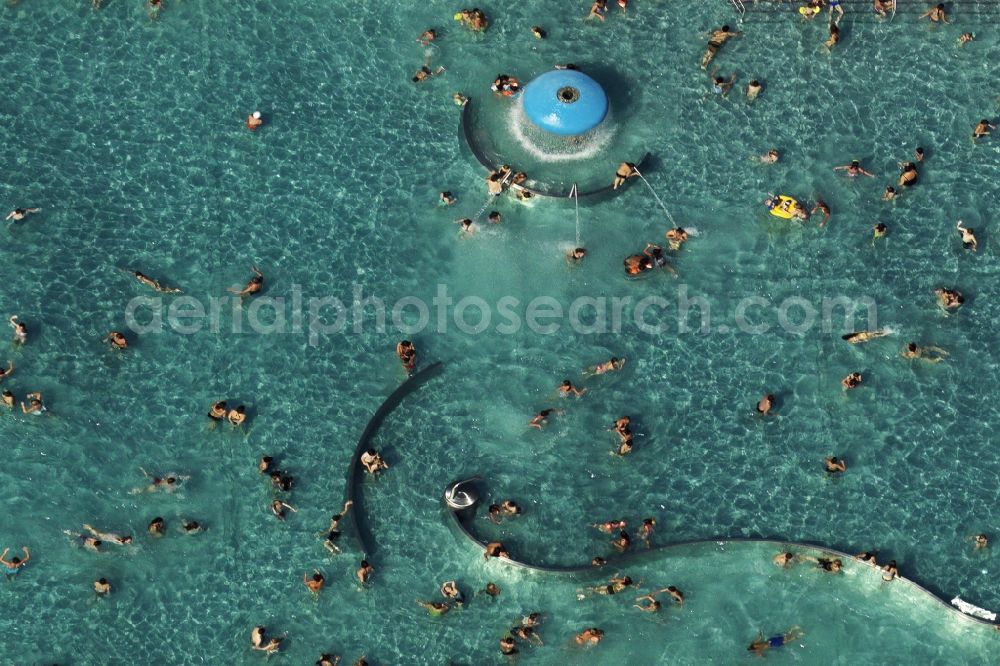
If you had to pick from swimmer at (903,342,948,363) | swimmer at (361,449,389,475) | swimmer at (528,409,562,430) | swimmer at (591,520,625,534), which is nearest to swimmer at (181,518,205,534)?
swimmer at (361,449,389,475)

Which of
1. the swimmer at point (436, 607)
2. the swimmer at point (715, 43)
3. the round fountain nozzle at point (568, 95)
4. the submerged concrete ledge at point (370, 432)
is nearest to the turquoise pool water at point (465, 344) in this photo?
the swimmer at point (436, 607)

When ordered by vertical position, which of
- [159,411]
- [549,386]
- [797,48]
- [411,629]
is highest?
[797,48]

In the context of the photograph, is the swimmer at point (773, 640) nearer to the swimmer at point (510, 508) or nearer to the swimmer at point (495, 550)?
the swimmer at point (495, 550)

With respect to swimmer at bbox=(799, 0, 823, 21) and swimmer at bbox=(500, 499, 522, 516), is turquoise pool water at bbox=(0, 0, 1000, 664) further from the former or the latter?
swimmer at bbox=(500, 499, 522, 516)

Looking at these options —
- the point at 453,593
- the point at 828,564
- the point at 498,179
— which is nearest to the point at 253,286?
the point at 498,179

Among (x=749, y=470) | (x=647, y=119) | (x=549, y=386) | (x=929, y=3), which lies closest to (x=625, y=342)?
(x=549, y=386)

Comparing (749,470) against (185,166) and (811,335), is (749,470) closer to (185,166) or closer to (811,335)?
(811,335)
